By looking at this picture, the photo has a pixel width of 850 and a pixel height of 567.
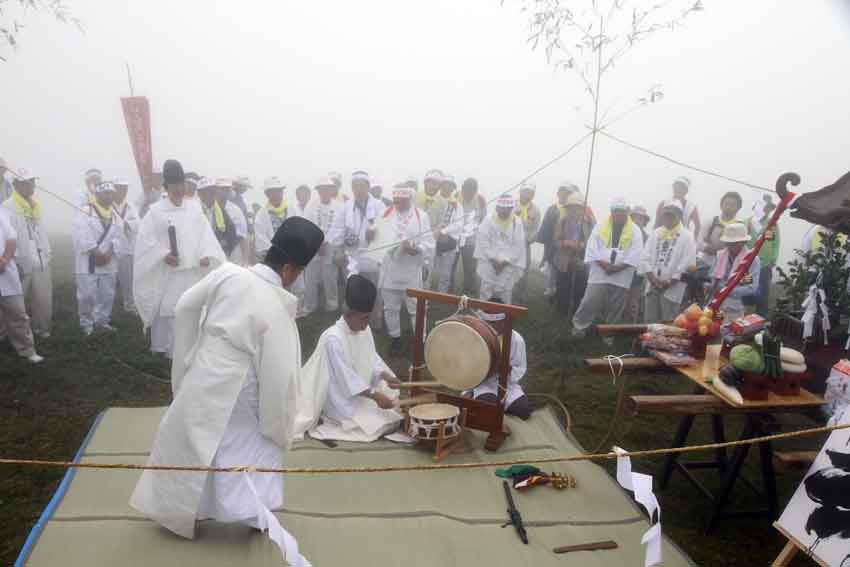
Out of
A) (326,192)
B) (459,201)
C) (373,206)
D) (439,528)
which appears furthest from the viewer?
(459,201)

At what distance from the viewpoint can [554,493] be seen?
4.27 meters

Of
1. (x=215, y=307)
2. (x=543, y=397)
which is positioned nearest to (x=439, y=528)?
(x=215, y=307)

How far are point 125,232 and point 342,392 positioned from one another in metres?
5.22

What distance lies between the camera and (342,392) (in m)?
4.98

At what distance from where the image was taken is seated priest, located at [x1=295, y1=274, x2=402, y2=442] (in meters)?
4.83

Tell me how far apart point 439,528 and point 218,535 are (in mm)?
1364

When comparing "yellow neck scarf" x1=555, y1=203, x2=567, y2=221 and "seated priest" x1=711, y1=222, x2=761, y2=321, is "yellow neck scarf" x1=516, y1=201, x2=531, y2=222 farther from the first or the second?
"seated priest" x1=711, y1=222, x2=761, y2=321

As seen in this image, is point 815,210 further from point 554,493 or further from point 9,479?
point 9,479

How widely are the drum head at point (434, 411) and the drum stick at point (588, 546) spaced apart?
4.61ft

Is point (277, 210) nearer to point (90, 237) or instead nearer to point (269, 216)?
point (269, 216)

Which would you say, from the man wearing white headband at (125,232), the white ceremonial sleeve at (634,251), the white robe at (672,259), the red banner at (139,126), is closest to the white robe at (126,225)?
the man wearing white headband at (125,232)

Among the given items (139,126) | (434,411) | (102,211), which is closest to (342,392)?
(434,411)

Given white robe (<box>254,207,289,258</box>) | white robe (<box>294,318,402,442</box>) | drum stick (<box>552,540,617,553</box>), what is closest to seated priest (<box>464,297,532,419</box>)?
white robe (<box>294,318,402,442</box>)

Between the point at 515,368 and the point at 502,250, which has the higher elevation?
the point at 502,250
